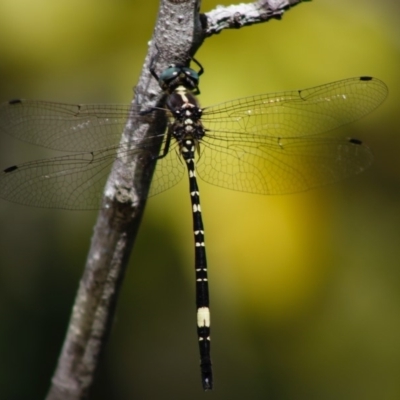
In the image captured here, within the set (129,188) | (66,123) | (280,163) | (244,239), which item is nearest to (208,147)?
(280,163)

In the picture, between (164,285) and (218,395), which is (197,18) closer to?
(164,285)

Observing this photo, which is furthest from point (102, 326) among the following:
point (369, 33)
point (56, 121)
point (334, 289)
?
point (369, 33)

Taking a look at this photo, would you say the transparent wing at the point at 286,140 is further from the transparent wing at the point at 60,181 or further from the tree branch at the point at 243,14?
the tree branch at the point at 243,14

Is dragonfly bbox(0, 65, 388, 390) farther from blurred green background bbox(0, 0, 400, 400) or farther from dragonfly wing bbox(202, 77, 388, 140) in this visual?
blurred green background bbox(0, 0, 400, 400)

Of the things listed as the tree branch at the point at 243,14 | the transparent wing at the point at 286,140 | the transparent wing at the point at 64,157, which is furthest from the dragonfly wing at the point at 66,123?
the tree branch at the point at 243,14

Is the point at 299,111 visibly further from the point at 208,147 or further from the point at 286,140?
the point at 208,147

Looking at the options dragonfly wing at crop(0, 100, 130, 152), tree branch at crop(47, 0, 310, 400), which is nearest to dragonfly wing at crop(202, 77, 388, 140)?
dragonfly wing at crop(0, 100, 130, 152)
